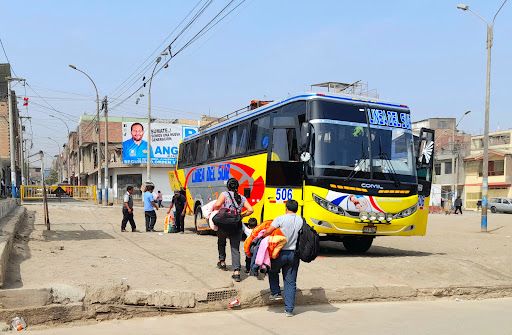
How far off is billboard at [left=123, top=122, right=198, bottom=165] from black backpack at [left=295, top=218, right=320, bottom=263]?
142 feet

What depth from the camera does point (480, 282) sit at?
28.9ft

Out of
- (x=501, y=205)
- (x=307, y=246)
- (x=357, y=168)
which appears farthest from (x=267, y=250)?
(x=501, y=205)

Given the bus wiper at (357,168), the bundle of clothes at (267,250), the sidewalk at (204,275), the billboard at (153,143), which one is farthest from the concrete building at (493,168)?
the bundle of clothes at (267,250)

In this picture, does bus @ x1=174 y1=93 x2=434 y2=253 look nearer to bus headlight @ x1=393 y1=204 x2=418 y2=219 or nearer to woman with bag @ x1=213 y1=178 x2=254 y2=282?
bus headlight @ x1=393 y1=204 x2=418 y2=219

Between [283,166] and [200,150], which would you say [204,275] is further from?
[200,150]

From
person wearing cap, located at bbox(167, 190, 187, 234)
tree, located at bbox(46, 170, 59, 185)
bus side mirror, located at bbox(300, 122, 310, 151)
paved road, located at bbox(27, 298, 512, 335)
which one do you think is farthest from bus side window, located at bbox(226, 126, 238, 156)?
tree, located at bbox(46, 170, 59, 185)

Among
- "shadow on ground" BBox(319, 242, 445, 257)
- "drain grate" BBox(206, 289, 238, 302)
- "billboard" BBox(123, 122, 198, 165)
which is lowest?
"shadow on ground" BBox(319, 242, 445, 257)

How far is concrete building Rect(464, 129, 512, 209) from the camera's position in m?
54.9

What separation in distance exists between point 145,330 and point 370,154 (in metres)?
6.70

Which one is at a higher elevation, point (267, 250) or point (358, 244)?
point (267, 250)

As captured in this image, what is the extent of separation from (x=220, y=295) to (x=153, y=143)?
1722 inches

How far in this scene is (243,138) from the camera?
1370 centimetres

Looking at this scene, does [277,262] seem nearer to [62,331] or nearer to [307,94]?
[62,331]

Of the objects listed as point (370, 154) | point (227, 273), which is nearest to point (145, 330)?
point (227, 273)
